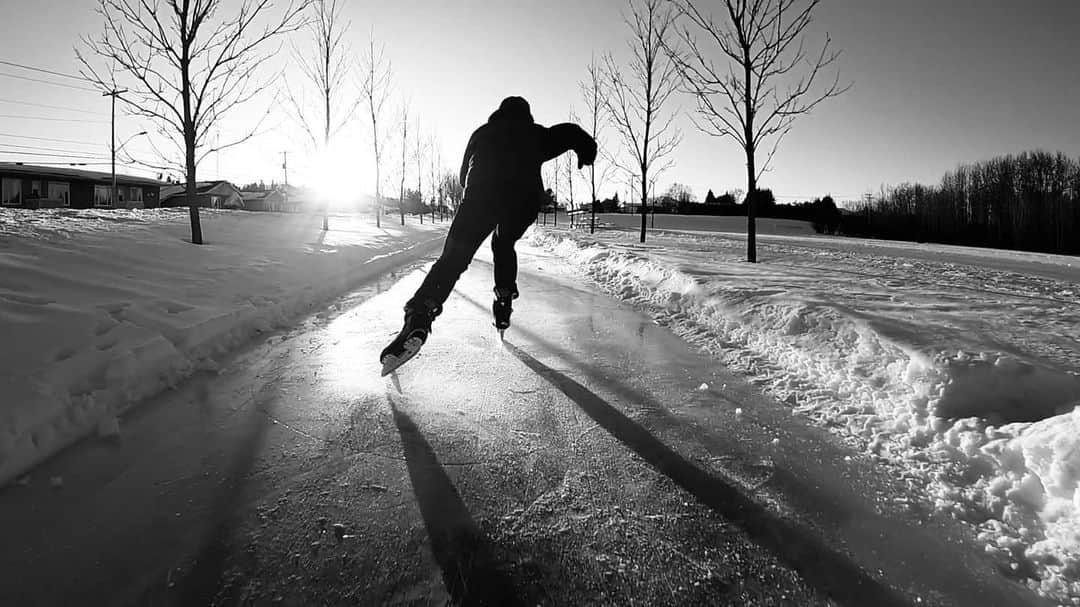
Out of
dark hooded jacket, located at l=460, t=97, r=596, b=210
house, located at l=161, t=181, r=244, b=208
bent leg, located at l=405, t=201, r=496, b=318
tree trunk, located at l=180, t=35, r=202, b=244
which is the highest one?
house, located at l=161, t=181, r=244, b=208

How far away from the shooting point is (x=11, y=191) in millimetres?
32844

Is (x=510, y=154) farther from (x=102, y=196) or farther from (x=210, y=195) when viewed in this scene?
(x=210, y=195)

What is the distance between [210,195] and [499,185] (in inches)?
2444

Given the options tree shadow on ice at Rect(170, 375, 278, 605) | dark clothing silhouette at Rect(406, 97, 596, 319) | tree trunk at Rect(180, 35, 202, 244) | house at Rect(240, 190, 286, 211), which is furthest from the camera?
house at Rect(240, 190, 286, 211)

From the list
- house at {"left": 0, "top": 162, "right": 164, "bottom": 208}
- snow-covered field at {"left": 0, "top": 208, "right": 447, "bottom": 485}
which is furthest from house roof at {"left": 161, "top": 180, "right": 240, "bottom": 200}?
snow-covered field at {"left": 0, "top": 208, "right": 447, "bottom": 485}

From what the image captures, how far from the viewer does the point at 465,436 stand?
6.64 ft

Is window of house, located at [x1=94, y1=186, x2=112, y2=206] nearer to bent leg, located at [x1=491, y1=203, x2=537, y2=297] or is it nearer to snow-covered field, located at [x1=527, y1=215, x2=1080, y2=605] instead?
bent leg, located at [x1=491, y1=203, x2=537, y2=297]

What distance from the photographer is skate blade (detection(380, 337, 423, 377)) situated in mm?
2641

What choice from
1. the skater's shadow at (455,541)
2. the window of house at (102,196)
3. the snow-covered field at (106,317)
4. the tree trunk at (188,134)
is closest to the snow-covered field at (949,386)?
the skater's shadow at (455,541)

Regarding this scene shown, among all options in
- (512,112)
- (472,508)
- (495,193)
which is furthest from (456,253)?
(472,508)

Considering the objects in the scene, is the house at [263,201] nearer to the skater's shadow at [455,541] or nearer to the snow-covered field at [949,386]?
the snow-covered field at [949,386]

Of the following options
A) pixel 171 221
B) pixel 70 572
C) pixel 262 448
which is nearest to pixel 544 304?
pixel 262 448

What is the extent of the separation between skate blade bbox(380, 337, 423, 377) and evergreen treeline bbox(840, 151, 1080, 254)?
63961 mm

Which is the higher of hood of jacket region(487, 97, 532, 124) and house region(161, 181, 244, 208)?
house region(161, 181, 244, 208)
